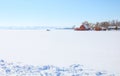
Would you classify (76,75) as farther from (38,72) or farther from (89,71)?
(38,72)

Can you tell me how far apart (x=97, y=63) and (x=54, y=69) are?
5.97 feet

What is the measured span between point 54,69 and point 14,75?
1317 millimetres

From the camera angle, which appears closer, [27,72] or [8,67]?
[27,72]

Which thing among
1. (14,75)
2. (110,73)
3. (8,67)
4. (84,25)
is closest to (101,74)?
(110,73)

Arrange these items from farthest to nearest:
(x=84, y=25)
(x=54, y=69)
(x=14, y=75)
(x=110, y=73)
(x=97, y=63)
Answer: (x=84, y=25) < (x=97, y=63) < (x=54, y=69) < (x=110, y=73) < (x=14, y=75)

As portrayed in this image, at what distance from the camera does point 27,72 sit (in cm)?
592

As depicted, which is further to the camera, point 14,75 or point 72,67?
point 72,67

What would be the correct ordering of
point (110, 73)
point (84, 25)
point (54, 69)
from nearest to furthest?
point (110, 73) → point (54, 69) → point (84, 25)

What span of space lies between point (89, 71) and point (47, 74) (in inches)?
50.3

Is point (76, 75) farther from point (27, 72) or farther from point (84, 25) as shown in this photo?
point (84, 25)

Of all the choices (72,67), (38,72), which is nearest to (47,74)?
(38,72)

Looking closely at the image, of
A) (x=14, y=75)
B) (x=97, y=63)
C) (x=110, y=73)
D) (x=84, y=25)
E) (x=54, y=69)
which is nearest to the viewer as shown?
(x=14, y=75)

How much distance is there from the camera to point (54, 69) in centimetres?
634

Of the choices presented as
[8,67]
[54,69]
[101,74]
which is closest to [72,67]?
[54,69]
